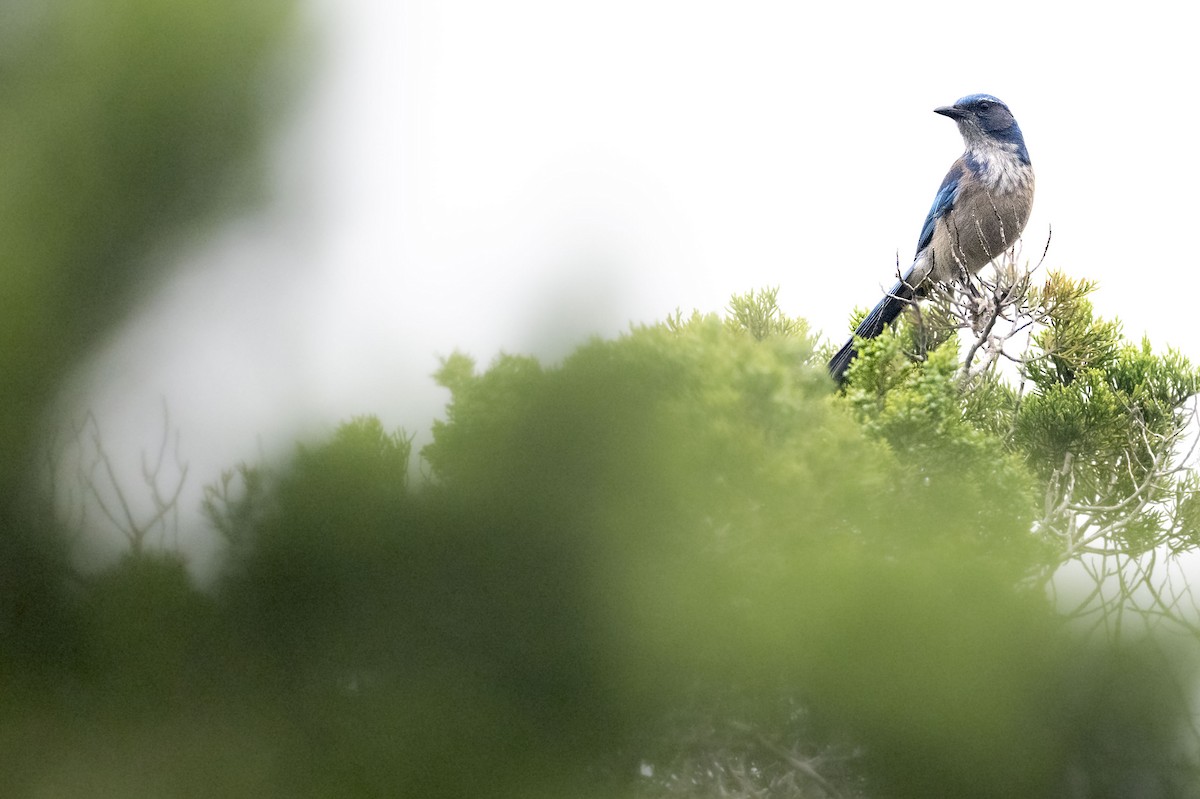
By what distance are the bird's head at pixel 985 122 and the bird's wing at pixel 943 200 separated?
0.09 meters

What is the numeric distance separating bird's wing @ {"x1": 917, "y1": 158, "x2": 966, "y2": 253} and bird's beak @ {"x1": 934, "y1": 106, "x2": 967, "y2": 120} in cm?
15

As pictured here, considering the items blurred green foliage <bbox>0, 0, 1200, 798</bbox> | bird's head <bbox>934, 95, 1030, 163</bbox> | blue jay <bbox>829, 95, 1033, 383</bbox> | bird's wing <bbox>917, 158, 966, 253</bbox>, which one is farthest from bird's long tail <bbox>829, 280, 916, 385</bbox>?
blurred green foliage <bbox>0, 0, 1200, 798</bbox>

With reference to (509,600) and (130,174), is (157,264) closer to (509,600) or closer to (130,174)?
(130,174)

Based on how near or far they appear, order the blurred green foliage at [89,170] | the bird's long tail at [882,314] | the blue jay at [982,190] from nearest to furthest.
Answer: the blurred green foliage at [89,170]
the bird's long tail at [882,314]
the blue jay at [982,190]

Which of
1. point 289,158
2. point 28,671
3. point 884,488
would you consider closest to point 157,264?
point 289,158

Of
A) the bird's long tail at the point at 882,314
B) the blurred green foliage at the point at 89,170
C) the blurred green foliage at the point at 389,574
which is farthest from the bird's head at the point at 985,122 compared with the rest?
the blurred green foliage at the point at 89,170

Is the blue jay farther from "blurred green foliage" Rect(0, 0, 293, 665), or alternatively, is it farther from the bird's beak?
"blurred green foliage" Rect(0, 0, 293, 665)

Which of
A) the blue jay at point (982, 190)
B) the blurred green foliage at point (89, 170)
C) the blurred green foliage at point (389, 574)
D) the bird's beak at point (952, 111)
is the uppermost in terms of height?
the bird's beak at point (952, 111)

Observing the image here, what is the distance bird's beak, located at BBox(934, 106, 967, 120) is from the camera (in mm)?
3893

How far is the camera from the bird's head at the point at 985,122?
387 cm

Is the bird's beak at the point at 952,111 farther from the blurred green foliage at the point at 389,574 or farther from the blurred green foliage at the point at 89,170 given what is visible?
the blurred green foliage at the point at 89,170

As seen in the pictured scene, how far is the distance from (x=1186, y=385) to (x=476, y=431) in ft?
8.36

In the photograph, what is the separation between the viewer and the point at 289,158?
2.01m

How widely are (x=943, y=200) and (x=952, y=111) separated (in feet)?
0.91
